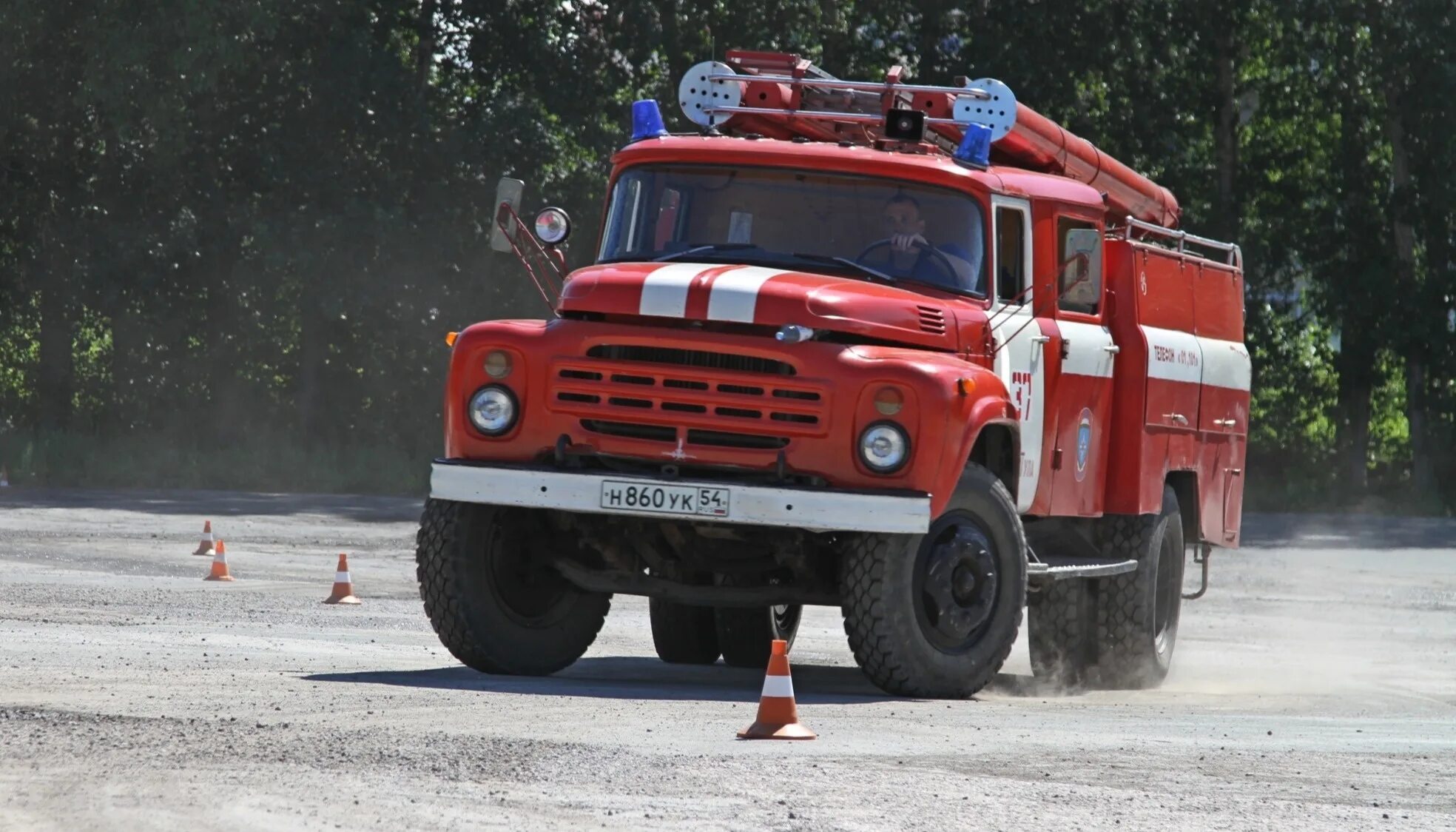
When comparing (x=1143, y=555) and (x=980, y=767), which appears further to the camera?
(x=1143, y=555)

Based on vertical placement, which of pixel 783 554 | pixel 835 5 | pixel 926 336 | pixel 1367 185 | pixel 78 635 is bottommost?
pixel 78 635

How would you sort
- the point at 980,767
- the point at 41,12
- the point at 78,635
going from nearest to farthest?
1. the point at 980,767
2. the point at 78,635
3. the point at 41,12

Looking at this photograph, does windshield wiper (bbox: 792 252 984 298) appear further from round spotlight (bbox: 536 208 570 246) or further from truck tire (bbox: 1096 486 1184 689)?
truck tire (bbox: 1096 486 1184 689)

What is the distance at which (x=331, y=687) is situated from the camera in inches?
388

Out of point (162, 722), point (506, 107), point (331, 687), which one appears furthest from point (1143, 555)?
point (506, 107)

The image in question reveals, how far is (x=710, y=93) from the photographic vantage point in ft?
41.3

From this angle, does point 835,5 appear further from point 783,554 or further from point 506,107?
point 783,554

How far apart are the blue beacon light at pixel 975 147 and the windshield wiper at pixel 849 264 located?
0.94m

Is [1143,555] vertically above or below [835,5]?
below

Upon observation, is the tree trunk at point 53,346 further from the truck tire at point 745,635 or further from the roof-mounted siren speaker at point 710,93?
the roof-mounted siren speaker at point 710,93

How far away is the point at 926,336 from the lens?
10633mm

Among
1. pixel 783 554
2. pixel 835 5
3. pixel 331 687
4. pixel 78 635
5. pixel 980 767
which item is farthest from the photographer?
pixel 835 5

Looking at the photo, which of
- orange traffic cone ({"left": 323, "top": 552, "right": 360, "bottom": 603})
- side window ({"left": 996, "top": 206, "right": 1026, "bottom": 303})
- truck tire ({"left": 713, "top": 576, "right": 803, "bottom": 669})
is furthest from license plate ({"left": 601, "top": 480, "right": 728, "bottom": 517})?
orange traffic cone ({"left": 323, "top": 552, "right": 360, "bottom": 603})

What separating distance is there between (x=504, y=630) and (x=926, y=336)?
95.2 inches
